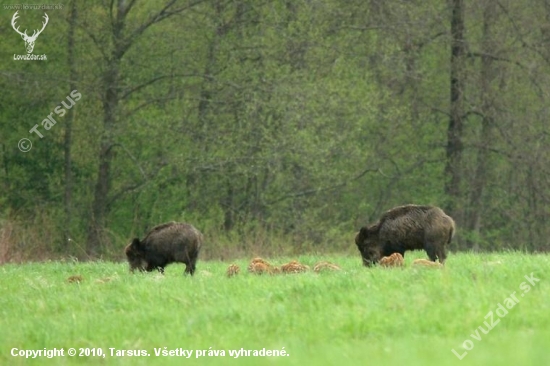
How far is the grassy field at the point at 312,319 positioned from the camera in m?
9.23

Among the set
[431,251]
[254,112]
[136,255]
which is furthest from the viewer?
[254,112]

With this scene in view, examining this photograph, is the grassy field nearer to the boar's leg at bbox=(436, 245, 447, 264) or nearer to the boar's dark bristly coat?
the boar's leg at bbox=(436, 245, 447, 264)

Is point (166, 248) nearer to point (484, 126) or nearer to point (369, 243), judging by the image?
point (369, 243)

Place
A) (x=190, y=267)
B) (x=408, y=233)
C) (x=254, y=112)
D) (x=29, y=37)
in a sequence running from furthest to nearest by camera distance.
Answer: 1. (x=29, y=37)
2. (x=254, y=112)
3. (x=190, y=267)
4. (x=408, y=233)

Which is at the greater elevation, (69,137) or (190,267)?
(69,137)

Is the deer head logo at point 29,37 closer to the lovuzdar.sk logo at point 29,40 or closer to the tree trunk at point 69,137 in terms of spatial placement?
the lovuzdar.sk logo at point 29,40

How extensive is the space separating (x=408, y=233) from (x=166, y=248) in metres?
4.13

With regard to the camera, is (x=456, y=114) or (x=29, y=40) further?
(x=456, y=114)

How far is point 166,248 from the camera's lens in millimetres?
18109

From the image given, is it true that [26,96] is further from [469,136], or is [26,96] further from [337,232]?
[469,136]

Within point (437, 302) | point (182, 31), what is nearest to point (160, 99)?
point (182, 31)

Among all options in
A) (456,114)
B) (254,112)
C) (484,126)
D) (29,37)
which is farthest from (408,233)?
(484,126)


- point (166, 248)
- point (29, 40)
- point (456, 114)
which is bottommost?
point (166, 248)

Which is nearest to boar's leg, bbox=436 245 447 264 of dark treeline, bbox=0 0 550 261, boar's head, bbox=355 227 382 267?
boar's head, bbox=355 227 382 267
